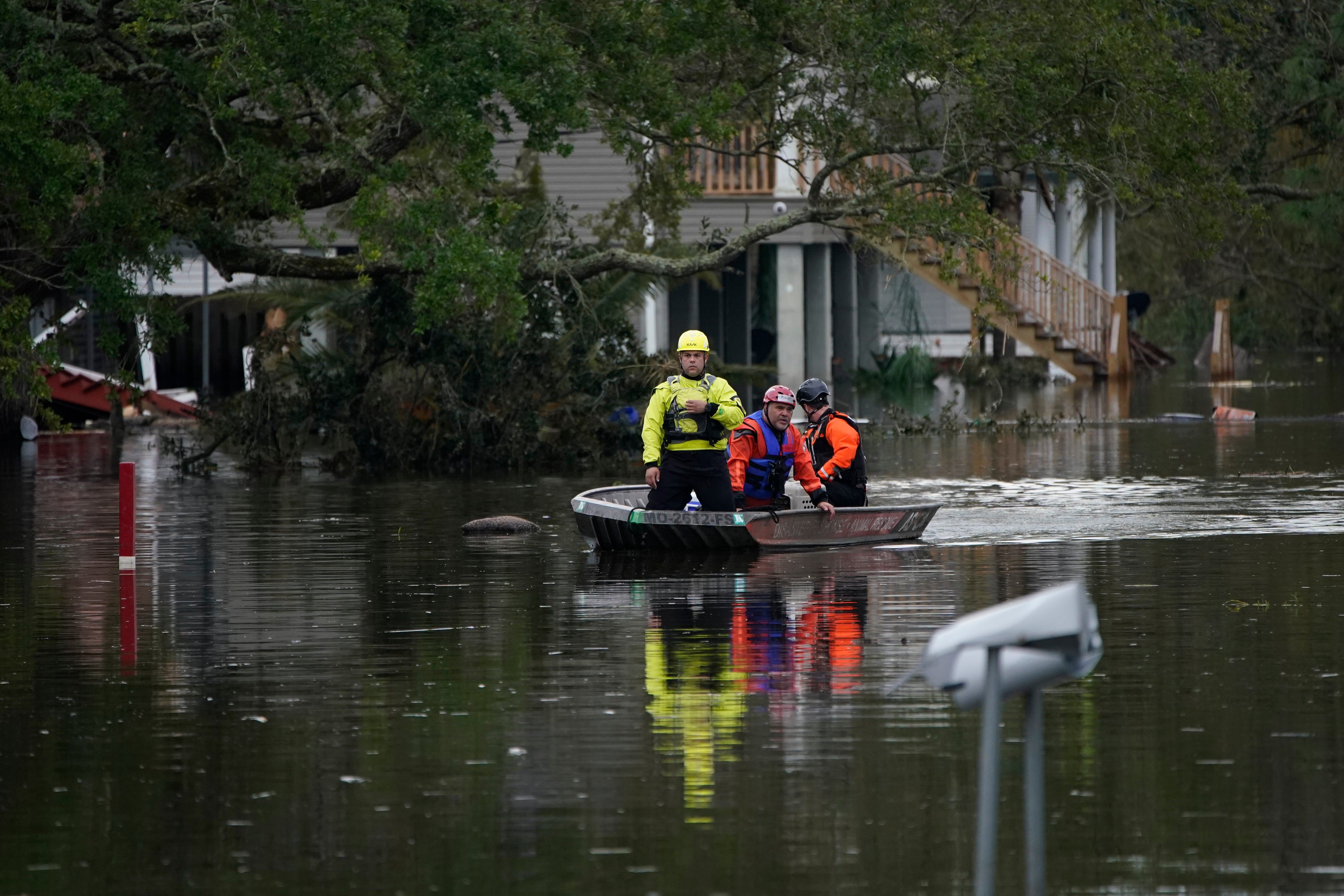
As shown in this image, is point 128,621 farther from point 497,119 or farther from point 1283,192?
point 1283,192

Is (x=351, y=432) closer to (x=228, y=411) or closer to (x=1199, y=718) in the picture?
(x=228, y=411)

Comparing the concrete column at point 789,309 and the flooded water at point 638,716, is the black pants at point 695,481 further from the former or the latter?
the concrete column at point 789,309

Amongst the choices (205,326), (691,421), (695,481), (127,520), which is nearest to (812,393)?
(691,421)

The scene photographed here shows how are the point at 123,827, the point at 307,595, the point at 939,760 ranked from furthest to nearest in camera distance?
the point at 307,595
the point at 939,760
the point at 123,827

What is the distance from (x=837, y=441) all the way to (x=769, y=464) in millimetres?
540

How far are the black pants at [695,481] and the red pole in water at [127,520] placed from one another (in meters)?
3.65

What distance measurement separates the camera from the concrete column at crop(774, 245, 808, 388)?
127 ft

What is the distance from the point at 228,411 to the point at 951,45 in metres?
9.33

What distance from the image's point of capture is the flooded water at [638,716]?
6945 mm

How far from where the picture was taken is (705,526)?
49.4 ft

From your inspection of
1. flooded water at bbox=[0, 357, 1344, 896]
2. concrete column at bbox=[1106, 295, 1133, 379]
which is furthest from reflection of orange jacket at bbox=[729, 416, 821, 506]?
concrete column at bbox=[1106, 295, 1133, 379]

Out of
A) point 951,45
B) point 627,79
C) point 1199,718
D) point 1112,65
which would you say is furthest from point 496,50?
point 1199,718

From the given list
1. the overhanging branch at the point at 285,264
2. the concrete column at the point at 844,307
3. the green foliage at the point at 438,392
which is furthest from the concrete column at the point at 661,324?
the overhanging branch at the point at 285,264

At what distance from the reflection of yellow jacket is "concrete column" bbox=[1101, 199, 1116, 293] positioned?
112 ft
